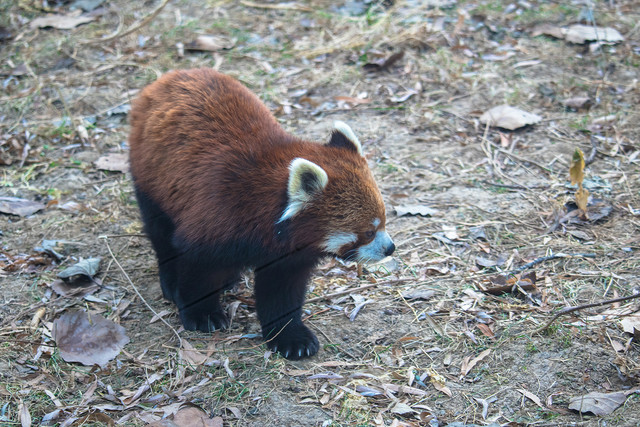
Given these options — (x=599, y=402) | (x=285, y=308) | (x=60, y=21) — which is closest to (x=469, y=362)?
(x=599, y=402)

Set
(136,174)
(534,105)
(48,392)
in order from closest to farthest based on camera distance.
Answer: (48,392) → (136,174) → (534,105)

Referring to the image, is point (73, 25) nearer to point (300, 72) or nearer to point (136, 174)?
point (300, 72)

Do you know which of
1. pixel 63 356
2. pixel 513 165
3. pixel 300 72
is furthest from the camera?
pixel 300 72

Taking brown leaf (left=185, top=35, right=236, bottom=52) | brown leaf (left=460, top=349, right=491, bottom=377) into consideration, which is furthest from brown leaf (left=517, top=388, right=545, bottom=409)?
brown leaf (left=185, top=35, right=236, bottom=52)

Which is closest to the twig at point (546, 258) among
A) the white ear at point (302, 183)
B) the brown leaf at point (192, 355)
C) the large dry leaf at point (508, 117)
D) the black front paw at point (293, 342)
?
the black front paw at point (293, 342)

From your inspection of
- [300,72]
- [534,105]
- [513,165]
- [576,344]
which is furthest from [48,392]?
[534,105]

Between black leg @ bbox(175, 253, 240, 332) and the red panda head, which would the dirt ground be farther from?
the red panda head

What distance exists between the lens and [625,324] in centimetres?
345

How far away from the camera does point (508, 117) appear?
568cm

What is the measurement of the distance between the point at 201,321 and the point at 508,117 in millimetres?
3510

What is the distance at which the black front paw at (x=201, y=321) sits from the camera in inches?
151

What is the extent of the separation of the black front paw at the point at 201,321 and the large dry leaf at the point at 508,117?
3257mm

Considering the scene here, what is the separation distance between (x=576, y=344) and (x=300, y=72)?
14.1ft

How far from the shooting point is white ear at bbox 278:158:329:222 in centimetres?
323
